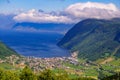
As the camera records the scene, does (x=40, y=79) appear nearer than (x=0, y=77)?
No

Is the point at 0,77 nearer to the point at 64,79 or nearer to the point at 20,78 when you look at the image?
the point at 20,78

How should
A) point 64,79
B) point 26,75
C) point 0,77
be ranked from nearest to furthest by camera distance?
point 0,77 → point 26,75 → point 64,79

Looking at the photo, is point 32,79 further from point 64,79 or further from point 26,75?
point 64,79

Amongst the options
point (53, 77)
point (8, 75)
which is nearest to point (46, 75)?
point (53, 77)

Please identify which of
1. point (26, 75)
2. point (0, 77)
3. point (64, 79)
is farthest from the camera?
point (64, 79)

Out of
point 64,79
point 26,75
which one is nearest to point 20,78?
point 26,75

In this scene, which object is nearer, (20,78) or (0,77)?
(0,77)

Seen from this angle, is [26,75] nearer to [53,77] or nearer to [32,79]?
[32,79]
